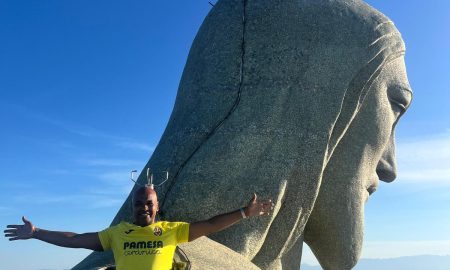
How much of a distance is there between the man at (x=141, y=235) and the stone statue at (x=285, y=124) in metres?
2.04

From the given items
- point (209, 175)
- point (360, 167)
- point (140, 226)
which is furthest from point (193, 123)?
point (140, 226)

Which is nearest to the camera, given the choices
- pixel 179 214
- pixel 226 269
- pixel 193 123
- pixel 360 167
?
pixel 226 269

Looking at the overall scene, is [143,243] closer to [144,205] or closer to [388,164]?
[144,205]

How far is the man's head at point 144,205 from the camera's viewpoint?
4.34 m

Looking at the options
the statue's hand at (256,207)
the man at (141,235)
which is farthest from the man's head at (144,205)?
the statue's hand at (256,207)

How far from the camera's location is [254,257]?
731 cm

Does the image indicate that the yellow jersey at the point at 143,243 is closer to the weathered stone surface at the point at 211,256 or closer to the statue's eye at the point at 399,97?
the weathered stone surface at the point at 211,256

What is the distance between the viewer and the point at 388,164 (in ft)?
29.0

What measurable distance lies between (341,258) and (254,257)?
1418mm

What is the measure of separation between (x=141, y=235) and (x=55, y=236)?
67 cm

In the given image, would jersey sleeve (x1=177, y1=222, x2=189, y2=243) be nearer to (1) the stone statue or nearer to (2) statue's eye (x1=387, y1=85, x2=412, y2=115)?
(1) the stone statue

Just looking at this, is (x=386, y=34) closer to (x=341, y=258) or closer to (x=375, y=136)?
(x=375, y=136)

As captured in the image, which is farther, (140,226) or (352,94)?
(352,94)

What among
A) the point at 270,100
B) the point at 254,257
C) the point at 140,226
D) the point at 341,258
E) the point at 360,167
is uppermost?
the point at 270,100
